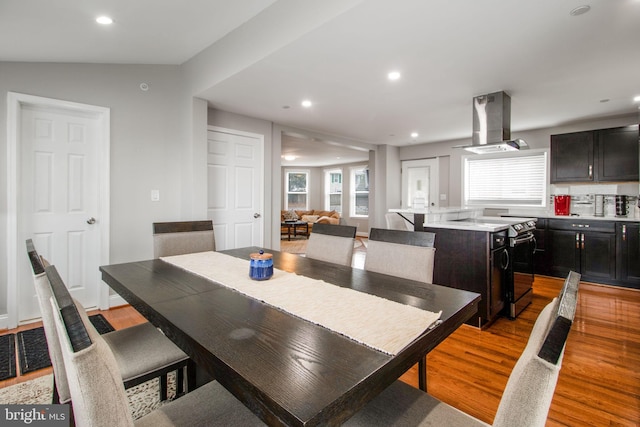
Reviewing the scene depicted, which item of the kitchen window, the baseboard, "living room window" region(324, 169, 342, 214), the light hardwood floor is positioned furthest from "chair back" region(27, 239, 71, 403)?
"living room window" region(324, 169, 342, 214)

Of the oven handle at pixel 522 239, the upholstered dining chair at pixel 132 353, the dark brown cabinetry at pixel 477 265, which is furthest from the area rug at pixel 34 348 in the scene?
the oven handle at pixel 522 239

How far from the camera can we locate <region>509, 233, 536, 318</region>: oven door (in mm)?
3072

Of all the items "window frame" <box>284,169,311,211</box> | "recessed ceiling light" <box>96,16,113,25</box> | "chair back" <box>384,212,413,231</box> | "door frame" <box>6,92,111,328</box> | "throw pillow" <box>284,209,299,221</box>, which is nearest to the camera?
"recessed ceiling light" <box>96,16,113,25</box>

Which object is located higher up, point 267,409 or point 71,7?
point 71,7

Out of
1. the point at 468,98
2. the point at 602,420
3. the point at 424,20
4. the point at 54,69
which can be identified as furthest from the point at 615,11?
the point at 54,69

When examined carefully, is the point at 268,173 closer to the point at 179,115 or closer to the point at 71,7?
the point at 179,115

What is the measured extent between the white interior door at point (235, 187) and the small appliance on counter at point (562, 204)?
4.55m

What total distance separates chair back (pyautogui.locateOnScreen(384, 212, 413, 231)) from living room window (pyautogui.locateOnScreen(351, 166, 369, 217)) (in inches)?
197

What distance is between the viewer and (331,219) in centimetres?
925

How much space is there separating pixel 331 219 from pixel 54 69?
7084 mm

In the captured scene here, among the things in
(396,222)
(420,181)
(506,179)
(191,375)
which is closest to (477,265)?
(396,222)

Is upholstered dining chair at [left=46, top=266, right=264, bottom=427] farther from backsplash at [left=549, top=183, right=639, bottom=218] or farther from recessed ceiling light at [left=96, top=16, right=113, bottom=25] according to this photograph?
backsplash at [left=549, top=183, right=639, bottom=218]

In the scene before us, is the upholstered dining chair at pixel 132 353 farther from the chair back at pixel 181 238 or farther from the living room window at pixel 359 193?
the living room window at pixel 359 193

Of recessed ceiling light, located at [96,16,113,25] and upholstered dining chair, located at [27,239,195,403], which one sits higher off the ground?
recessed ceiling light, located at [96,16,113,25]
